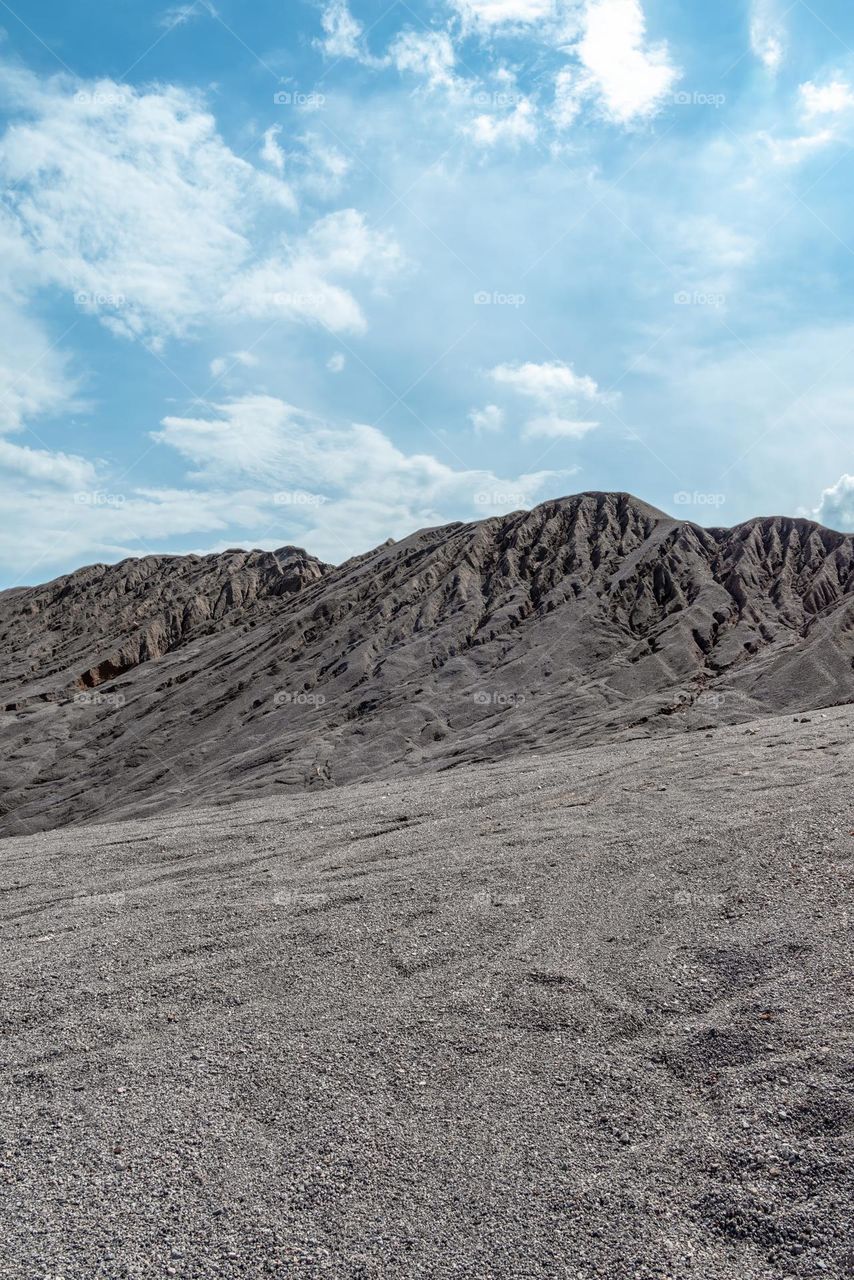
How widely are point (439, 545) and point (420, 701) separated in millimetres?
A: 21989

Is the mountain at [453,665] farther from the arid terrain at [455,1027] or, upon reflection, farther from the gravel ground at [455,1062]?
the gravel ground at [455,1062]

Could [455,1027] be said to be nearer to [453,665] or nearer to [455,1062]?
[455,1062]

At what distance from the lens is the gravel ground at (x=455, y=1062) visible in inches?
182

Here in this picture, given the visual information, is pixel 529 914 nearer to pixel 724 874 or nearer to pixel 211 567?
pixel 724 874

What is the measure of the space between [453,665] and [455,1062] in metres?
34.2

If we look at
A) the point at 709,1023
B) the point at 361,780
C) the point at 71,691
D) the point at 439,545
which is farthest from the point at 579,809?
the point at 71,691

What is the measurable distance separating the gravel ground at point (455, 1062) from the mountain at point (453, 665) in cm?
1716

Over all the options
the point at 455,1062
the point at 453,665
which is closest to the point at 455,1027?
the point at 455,1062

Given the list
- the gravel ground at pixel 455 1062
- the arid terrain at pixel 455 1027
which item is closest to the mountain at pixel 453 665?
the arid terrain at pixel 455 1027

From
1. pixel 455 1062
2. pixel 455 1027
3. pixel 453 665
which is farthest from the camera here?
pixel 453 665

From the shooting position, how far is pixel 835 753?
1501 cm

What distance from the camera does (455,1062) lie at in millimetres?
6410

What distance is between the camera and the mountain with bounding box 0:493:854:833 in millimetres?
30891

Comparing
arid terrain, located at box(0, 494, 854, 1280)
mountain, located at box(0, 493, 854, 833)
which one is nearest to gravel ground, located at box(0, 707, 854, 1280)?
arid terrain, located at box(0, 494, 854, 1280)
